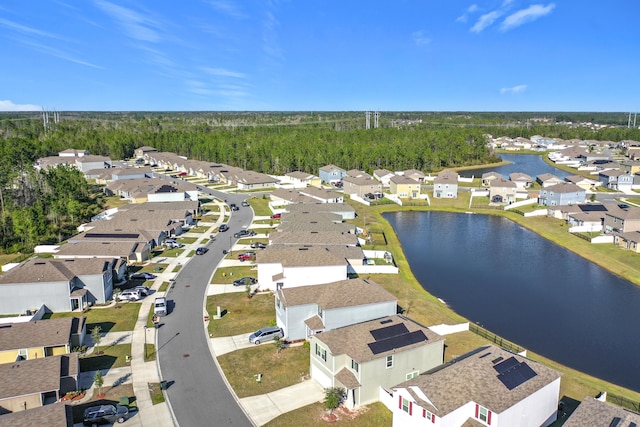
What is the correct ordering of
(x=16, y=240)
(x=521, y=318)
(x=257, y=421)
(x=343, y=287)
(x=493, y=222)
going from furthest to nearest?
(x=493, y=222), (x=16, y=240), (x=521, y=318), (x=343, y=287), (x=257, y=421)

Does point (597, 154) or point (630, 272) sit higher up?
point (597, 154)

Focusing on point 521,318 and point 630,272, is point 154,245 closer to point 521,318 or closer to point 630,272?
point 521,318

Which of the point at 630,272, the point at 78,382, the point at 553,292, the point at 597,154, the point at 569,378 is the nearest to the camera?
the point at 78,382

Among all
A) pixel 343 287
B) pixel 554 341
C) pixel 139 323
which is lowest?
pixel 554 341

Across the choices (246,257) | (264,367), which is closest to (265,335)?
(264,367)

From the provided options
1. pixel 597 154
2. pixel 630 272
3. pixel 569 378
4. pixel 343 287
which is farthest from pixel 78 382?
pixel 597 154

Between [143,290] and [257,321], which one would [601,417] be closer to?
[257,321]

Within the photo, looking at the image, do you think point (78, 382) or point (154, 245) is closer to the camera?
point (78, 382)

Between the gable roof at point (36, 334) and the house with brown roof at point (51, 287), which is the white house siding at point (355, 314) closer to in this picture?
the gable roof at point (36, 334)
